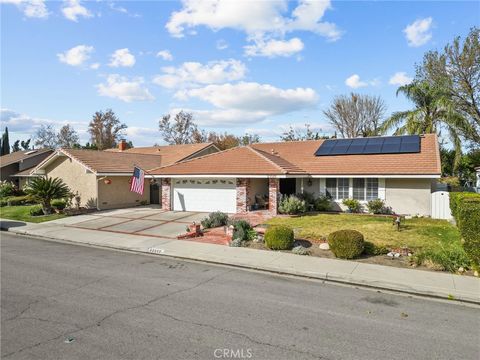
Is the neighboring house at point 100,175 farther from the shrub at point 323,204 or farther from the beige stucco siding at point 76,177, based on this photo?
the shrub at point 323,204

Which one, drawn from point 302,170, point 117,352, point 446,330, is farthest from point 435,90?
point 117,352

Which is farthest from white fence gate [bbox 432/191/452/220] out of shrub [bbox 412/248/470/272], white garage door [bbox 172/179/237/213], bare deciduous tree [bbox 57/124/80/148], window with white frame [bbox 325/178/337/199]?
bare deciduous tree [bbox 57/124/80/148]

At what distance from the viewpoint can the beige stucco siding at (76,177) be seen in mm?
24008

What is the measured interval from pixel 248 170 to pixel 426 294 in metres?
13.2

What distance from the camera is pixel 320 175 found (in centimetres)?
2044

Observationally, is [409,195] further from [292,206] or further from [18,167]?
[18,167]

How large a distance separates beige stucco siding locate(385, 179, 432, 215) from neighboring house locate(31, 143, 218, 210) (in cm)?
1564

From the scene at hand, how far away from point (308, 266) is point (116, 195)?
62.3 ft

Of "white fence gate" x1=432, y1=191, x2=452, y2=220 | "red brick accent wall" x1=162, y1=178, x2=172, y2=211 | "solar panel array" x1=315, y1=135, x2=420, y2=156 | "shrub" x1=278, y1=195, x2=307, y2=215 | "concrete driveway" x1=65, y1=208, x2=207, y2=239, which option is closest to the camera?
"concrete driveway" x1=65, y1=208, x2=207, y2=239

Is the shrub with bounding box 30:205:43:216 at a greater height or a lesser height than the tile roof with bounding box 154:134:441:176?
lesser

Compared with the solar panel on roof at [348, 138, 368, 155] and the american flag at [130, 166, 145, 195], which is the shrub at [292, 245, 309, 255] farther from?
the american flag at [130, 166, 145, 195]

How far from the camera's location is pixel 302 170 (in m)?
21.3

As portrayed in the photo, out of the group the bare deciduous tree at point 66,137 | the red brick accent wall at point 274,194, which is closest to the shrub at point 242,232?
the red brick accent wall at point 274,194

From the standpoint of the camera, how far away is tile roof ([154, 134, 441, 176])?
1881cm
